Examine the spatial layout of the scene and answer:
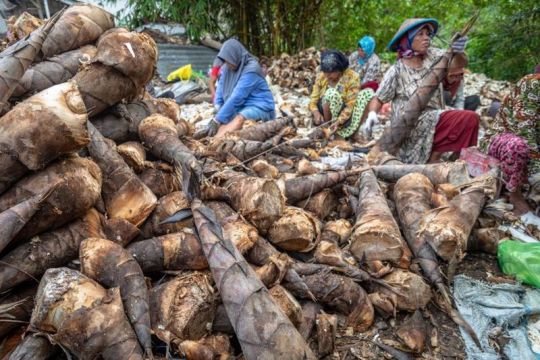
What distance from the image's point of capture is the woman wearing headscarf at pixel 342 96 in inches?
211

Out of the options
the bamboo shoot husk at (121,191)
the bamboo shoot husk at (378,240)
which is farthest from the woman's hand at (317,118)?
the bamboo shoot husk at (121,191)

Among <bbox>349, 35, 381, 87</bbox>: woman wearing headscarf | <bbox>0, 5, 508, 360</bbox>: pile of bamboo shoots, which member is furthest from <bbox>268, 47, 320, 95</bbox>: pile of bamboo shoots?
<bbox>0, 5, 508, 360</bbox>: pile of bamboo shoots

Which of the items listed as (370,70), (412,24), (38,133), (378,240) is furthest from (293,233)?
(370,70)

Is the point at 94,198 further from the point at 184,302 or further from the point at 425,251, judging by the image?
the point at 425,251

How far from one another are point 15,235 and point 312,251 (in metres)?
1.49

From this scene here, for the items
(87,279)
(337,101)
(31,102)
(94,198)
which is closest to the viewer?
(87,279)

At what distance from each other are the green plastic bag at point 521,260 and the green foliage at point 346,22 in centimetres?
700

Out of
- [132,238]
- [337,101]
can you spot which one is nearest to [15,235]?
[132,238]

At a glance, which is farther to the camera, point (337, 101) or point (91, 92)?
point (337, 101)

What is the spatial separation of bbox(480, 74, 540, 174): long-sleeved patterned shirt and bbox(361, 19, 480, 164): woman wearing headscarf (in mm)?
474

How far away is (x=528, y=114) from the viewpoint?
3406 mm

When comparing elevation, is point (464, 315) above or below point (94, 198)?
below

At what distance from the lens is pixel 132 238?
2031 mm

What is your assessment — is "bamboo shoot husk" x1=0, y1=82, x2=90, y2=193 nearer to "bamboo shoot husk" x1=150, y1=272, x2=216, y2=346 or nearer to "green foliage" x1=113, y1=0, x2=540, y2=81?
"bamboo shoot husk" x1=150, y1=272, x2=216, y2=346
